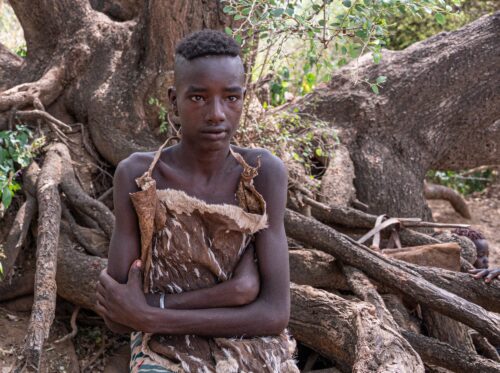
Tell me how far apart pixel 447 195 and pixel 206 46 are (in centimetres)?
573

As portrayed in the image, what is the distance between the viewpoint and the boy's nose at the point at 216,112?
80.4 inches

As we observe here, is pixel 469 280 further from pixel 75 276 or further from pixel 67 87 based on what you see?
pixel 67 87

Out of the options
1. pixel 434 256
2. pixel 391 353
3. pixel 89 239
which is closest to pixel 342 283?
pixel 434 256

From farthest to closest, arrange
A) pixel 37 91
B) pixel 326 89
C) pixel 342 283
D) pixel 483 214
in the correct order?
1. pixel 483 214
2. pixel 326 89
3. pixel 37 91
4. pixel 342 283

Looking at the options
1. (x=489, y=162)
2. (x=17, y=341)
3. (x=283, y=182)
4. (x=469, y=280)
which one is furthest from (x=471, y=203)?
(x=283, y=182)

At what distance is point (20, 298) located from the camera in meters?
3.99

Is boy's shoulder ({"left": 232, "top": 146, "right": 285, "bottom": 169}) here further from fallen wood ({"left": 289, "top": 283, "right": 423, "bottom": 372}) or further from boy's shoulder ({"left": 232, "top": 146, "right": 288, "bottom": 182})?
fallen wood ({"left": 289, "top": 283, "right": 423, "bottom": 372})

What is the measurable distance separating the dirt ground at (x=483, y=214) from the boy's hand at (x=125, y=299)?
5.25m

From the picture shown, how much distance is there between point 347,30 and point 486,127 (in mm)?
2109

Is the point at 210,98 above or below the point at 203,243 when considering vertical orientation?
above

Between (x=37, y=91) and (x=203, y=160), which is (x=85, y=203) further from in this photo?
(x=203, y=160)

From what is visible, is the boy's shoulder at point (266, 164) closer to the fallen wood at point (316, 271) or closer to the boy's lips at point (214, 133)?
the boy's lips at point (214, 133)

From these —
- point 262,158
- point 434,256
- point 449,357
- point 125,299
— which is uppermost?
point 262,158

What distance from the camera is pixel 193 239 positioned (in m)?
2.19
